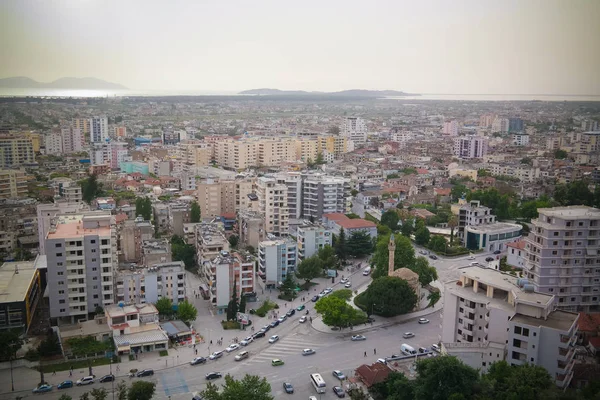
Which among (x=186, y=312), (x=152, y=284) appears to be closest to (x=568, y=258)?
(x=186, y=312)

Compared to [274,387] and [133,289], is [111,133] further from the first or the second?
[274,387]

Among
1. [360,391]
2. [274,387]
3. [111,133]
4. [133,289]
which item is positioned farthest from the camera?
[111,133]

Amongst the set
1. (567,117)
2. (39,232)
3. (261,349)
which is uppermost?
(567,117)

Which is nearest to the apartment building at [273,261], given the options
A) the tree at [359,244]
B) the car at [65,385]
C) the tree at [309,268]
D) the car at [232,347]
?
the tree at [309,268]

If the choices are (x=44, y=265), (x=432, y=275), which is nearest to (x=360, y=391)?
(x=432, y=275)

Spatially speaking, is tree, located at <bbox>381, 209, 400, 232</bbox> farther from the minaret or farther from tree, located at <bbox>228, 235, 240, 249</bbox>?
the minaret

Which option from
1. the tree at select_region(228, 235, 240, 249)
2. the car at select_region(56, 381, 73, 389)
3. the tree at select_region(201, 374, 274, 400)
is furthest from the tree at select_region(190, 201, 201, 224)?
the tree at select_region(201, 374, 274, 400)

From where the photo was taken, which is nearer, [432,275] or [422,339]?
[422,339]
